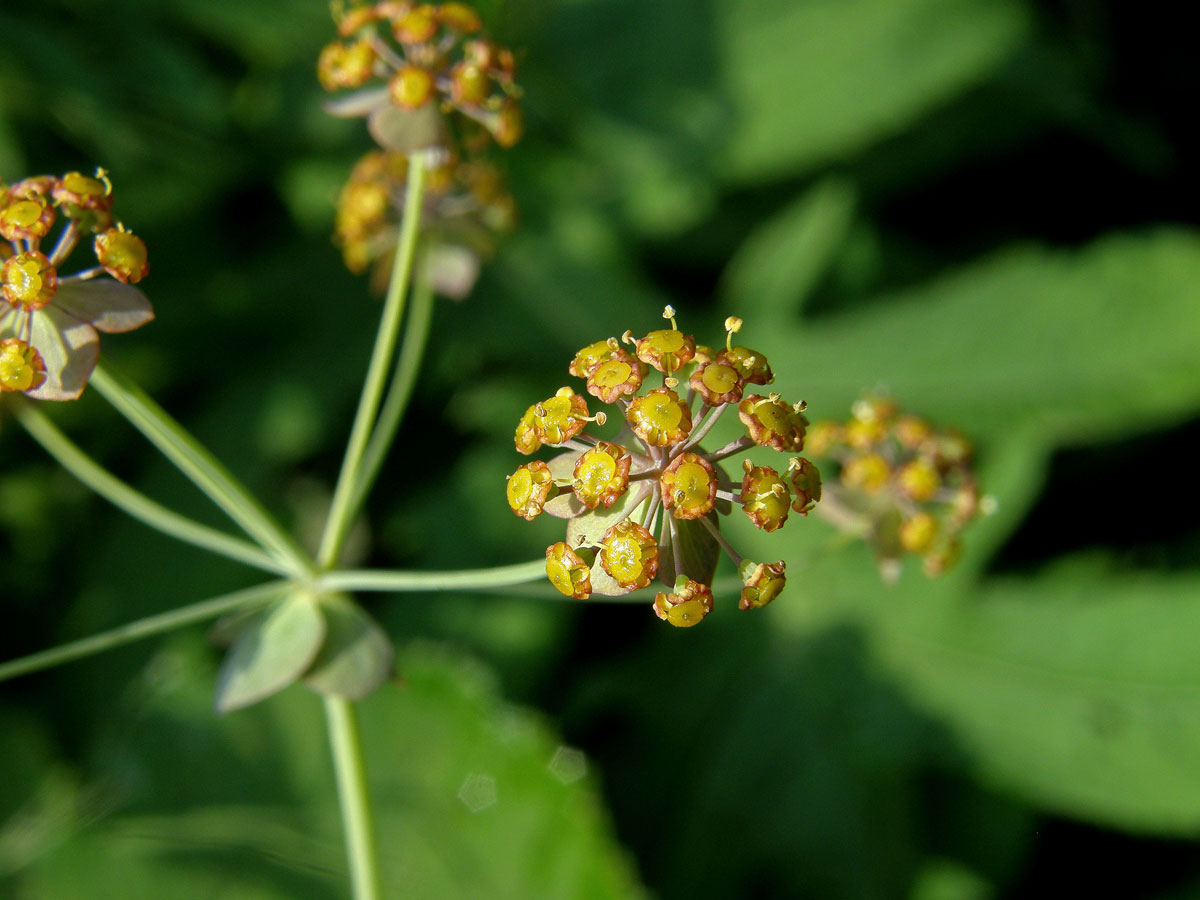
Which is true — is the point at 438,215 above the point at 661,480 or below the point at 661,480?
above

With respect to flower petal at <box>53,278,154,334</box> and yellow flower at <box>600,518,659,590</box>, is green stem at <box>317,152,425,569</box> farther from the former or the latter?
yellow flower at <box>600,518,659,590</box>

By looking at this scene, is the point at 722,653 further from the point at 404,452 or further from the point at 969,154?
the point at 969,154

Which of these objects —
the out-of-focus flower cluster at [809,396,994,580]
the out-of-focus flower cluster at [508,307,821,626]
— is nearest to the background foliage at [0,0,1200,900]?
the out-of-focus flower cluster at [809,396,994,580]

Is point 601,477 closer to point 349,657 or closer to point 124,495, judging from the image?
point 349,657

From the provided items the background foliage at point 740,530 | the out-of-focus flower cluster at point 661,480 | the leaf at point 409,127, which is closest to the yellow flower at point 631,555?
the out-of-focus flower cluster at point 661,480

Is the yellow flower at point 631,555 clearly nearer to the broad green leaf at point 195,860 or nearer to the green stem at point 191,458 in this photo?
the green stem at point 191,458

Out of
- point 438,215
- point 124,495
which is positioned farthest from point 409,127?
point 124,495
